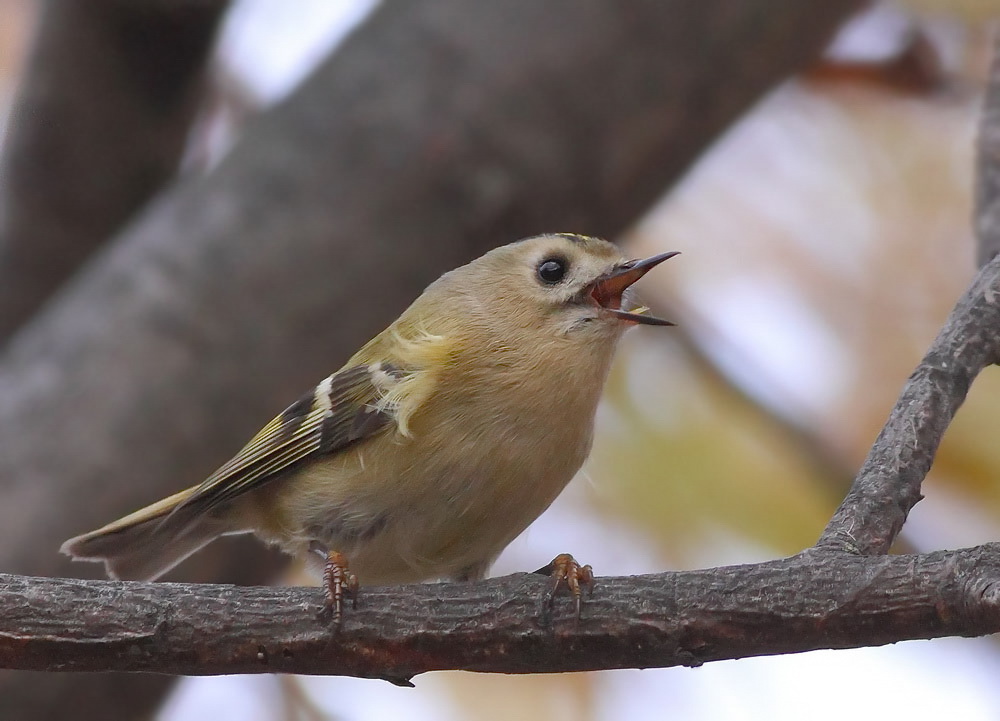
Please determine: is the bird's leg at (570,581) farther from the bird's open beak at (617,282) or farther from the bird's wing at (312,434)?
the bird's open beak at (617,282)

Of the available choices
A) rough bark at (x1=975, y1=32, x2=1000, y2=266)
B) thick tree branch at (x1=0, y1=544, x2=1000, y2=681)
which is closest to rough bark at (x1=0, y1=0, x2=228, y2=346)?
rough bark at (x1=975, y1=32, x2=1000, y2=266)

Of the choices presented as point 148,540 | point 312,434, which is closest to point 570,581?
point 312,434

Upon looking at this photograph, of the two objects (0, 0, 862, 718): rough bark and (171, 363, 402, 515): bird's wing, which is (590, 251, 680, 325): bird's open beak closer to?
(171, 363, 402, 515): bird's wing

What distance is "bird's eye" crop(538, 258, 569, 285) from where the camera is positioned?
1991mm

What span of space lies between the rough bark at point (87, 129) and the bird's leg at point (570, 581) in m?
1.92

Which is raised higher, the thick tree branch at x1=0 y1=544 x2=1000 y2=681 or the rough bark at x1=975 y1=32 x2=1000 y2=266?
the rough bark at x1=975 y1=32 x2=1000 y2=266

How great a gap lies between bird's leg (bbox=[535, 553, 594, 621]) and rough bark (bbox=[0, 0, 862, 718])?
4.65 ft

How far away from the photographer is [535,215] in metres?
2.87

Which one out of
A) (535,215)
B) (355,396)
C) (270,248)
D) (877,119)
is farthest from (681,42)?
(355,396)

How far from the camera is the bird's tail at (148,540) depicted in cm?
194

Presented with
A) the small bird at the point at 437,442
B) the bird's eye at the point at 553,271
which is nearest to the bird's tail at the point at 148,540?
the small bird at the point at 437,442

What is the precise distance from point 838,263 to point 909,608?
2.58 metres

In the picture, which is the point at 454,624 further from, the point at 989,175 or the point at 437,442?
the point at 989,175

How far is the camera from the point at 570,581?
4.29 feet
